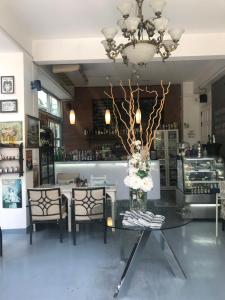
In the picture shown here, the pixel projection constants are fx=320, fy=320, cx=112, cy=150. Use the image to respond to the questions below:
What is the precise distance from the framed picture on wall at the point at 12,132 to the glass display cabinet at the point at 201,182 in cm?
318

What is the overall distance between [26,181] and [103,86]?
17.9ft

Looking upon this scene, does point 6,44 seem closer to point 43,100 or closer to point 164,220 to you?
point 43,100

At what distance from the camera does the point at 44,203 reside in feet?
15.9

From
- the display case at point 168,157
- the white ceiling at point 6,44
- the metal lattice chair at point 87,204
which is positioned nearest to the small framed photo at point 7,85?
the white ceiling at point 6,44

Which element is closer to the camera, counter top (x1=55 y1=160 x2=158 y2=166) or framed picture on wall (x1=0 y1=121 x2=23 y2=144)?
framed picture on wall (x1=0 y1=121 x2=23 y2=144)

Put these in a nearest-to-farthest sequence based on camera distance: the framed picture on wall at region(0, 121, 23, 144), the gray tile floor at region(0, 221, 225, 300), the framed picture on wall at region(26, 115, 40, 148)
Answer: the gray tile floor at region(0, 221, 225, 300) < the framed picture on wall at region(0, 121, 23, 144) < the framed picture on wall at region(26, 115, 40, 148)

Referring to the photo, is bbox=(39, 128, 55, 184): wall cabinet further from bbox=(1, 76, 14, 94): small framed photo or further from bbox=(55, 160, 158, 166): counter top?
bbox=(1, 76, 14, 94): small framed photo

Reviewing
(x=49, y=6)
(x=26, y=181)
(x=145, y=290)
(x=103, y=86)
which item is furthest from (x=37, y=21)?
(x=103, y=86)

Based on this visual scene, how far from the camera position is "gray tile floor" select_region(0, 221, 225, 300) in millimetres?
3152

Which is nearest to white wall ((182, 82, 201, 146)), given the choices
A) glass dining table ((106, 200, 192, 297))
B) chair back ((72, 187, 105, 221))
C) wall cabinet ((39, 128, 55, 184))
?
wall cabinet ((39, 128, 55, 184))

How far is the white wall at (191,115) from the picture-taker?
945 cm

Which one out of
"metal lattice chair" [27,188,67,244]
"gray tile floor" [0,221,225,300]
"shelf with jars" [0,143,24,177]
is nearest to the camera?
"gray tile floor" [0,221,225,300]

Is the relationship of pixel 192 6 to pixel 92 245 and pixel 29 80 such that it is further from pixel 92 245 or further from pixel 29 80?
pixel 92 245

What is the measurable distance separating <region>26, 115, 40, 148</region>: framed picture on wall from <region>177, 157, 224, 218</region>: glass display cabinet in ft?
9.47
